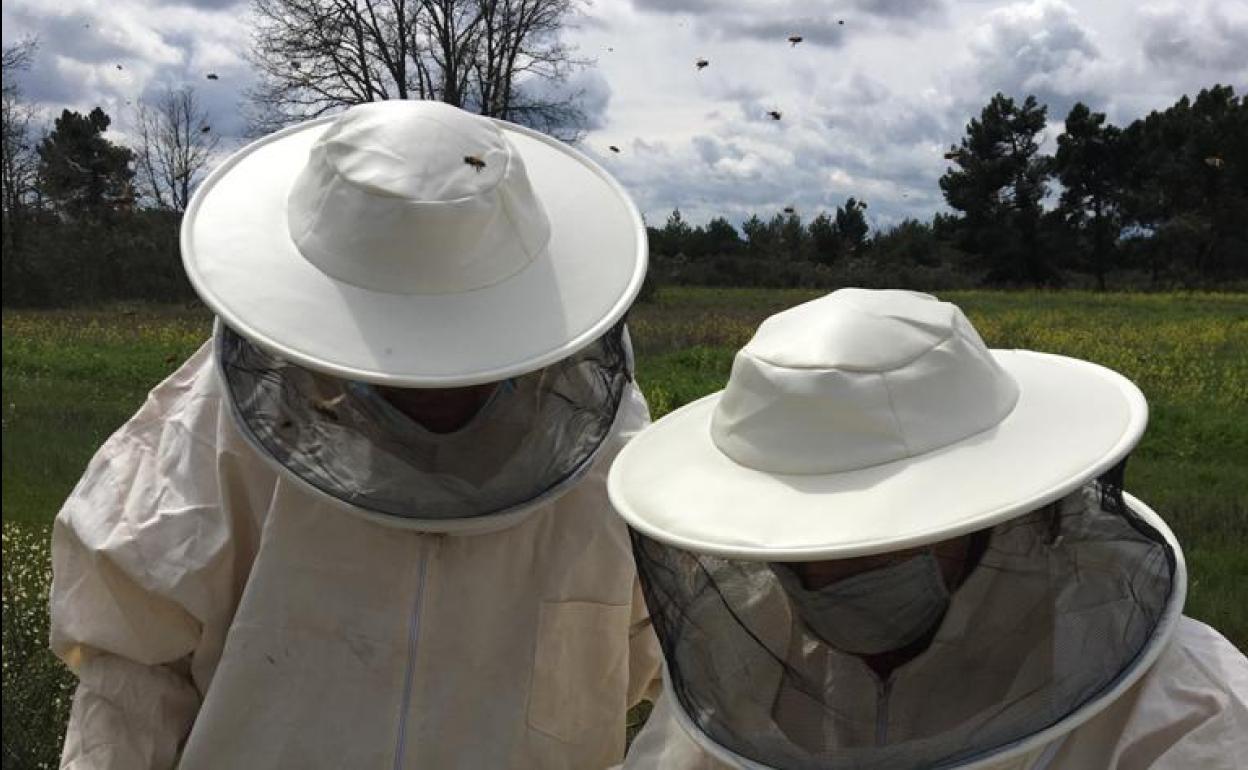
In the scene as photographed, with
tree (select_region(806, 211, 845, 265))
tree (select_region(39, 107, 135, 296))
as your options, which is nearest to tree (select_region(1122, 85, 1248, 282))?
tree (select_region(806, 211, 845, 265))

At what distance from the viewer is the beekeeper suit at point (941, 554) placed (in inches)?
60.9

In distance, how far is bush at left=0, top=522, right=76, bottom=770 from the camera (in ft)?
11.5

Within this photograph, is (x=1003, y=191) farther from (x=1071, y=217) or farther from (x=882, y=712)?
(x=882, y=712)

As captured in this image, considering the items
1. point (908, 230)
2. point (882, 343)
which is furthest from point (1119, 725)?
point (908, 230)

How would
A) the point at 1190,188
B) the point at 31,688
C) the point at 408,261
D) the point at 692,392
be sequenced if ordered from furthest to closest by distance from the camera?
the point at 1190,188, the point at 692,392, the point at 31,688, the point at 408,261

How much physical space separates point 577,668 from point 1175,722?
1107mm

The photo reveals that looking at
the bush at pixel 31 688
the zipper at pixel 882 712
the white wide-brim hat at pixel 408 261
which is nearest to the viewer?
the zipper at pixel 882 712

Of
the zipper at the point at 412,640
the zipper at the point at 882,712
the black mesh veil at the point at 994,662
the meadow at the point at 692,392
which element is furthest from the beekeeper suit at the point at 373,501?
the meadow at the point at 692,392

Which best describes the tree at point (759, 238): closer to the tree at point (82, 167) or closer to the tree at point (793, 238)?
the tree at point (793, 238)

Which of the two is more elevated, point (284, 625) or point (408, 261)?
point (408, 261)

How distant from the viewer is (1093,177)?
44156 millimetres

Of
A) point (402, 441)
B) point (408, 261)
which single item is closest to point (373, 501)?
point (402, 441)

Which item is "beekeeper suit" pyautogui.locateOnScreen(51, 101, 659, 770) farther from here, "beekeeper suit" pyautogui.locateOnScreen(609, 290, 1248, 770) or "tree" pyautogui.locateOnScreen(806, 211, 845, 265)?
"tree" pyautogui.locateOnScreen(806, 211, 845, 265)

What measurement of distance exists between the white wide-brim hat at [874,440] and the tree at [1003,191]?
141ft
